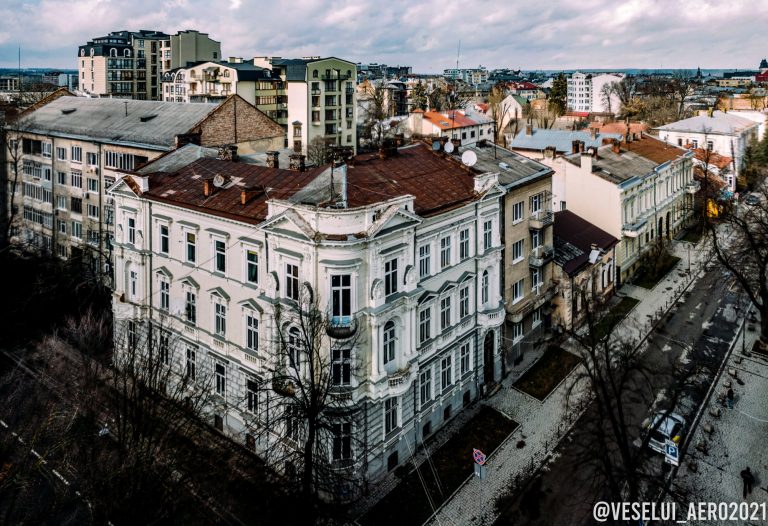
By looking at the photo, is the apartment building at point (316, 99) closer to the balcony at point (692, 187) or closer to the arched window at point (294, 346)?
the balcony at point (692, 187)

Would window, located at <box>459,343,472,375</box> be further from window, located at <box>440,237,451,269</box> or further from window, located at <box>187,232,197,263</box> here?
window, located at <box>187,232,197,263</box>

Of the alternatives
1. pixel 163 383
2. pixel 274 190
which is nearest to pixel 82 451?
pixel 163 383

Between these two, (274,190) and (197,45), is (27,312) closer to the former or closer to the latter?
(274,190)

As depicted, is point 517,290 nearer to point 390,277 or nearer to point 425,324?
point 425,324

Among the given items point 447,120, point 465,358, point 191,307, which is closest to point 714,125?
point 447,120

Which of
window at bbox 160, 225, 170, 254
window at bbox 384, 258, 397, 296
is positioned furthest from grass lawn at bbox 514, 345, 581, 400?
window at bbox 160, 225, 170, 254

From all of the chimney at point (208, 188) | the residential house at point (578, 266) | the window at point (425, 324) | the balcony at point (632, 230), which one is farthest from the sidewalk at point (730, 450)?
the chimney at point (208, 188)
